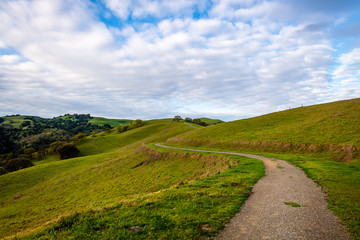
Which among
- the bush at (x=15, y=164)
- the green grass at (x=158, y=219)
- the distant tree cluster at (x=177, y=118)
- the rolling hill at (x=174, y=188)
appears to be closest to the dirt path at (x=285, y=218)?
the rolling hill at (x=174, y=188)

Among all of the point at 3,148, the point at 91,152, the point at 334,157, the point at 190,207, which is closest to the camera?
the point at 190,207

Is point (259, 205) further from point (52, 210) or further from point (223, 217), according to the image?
point (52, 210)

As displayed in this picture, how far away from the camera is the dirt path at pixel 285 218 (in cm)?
724

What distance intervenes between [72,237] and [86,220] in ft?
5.35

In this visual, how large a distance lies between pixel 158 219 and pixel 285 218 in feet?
22.1

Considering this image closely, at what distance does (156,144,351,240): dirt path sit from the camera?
285 inches

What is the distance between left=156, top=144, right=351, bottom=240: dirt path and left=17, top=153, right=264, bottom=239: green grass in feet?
2.30

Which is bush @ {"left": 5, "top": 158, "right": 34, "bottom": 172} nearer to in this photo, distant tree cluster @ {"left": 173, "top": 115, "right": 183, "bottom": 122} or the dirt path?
the dirt path

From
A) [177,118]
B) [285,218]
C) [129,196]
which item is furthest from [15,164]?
[177,118]

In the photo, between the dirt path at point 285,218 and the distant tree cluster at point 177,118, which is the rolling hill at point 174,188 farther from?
the distant tree cluster at point 177,118

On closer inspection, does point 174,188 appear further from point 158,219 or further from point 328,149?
point 328,149

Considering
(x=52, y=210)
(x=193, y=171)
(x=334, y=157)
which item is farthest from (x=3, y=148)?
(x=334, y=157)

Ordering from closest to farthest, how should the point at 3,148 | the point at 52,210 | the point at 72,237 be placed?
the point at 72,237
the point at 52,210
the point at 3,148

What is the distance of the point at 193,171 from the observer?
30.1 metres
